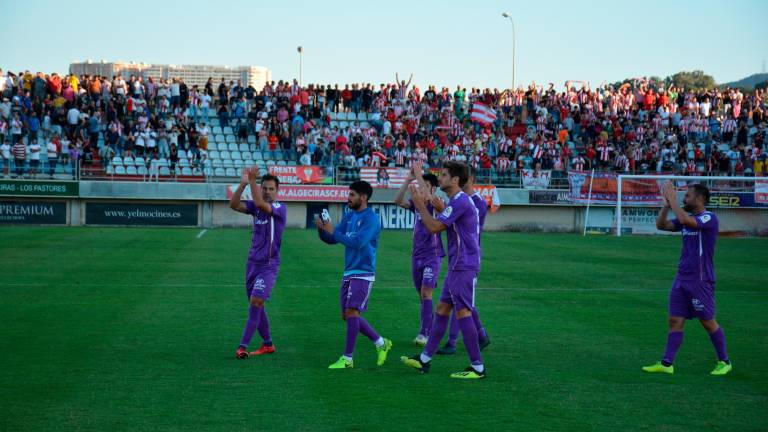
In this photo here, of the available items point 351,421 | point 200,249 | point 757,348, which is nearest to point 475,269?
point 351,421

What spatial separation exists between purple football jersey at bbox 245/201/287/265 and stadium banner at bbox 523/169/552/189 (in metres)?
30.7

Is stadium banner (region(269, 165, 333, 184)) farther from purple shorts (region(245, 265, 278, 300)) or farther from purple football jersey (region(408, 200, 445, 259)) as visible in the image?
purple shorts (region(245, 265, 278, 300))

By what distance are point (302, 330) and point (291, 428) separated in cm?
481

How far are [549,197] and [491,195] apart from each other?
2.78 m

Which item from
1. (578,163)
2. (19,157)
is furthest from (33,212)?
(578,163)

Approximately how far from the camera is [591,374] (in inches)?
348

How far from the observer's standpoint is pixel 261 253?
953 cm

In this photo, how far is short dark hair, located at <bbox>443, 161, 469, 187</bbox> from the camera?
327 inches

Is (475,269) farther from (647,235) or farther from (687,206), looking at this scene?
(647,235)

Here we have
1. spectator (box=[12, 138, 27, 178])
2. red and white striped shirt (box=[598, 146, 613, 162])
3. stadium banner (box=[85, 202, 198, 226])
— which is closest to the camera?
spectator (box=[12, 138, 27, 178])

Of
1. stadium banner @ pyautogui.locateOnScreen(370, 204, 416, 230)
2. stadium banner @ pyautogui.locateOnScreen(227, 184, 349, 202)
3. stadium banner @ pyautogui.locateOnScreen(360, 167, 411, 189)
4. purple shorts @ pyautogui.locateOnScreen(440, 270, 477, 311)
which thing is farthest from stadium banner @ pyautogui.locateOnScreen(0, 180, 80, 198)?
purple shorts @ pyautogui.locateOnScreen(440, 270, 477, 311)

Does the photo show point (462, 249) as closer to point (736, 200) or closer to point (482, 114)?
point (482, 114)

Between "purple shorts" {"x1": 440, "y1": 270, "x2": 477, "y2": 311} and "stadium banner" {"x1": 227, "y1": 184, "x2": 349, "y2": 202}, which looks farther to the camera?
"stadium banner" {"x1": 227, "y1": 184, "x2": 349, "y2": 202}

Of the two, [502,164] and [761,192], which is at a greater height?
[502,164]
